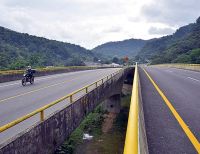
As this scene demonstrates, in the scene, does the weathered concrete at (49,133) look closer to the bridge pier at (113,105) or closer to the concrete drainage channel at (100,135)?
the concrete drainage channel at (100,135)

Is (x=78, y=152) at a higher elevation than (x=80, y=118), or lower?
lower

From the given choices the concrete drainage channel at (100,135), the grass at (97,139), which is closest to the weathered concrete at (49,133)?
the concrete drainage channel at (100,135)

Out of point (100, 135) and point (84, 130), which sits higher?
point (84, 130)

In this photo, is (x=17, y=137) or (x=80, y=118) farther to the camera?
(x=80, y=118)

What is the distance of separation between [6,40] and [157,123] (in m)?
167

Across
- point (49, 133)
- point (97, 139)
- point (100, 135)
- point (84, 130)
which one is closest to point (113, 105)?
point (84, 130)

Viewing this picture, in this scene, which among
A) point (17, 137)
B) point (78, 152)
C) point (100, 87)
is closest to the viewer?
point (17, 137)

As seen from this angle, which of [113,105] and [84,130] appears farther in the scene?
[113,105]

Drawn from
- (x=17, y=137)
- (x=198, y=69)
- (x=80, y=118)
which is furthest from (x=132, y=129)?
(x=198, y=69)

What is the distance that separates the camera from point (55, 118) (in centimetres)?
991

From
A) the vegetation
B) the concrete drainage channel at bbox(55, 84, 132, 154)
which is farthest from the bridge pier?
the vegetation

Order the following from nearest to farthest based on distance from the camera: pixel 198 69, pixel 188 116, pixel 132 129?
pixel 132 129, pixel 188 116, pixel 198 69

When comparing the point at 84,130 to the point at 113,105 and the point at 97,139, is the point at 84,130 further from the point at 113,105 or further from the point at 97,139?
the point at 113,105

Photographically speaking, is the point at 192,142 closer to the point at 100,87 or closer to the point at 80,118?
the point at 80,118
